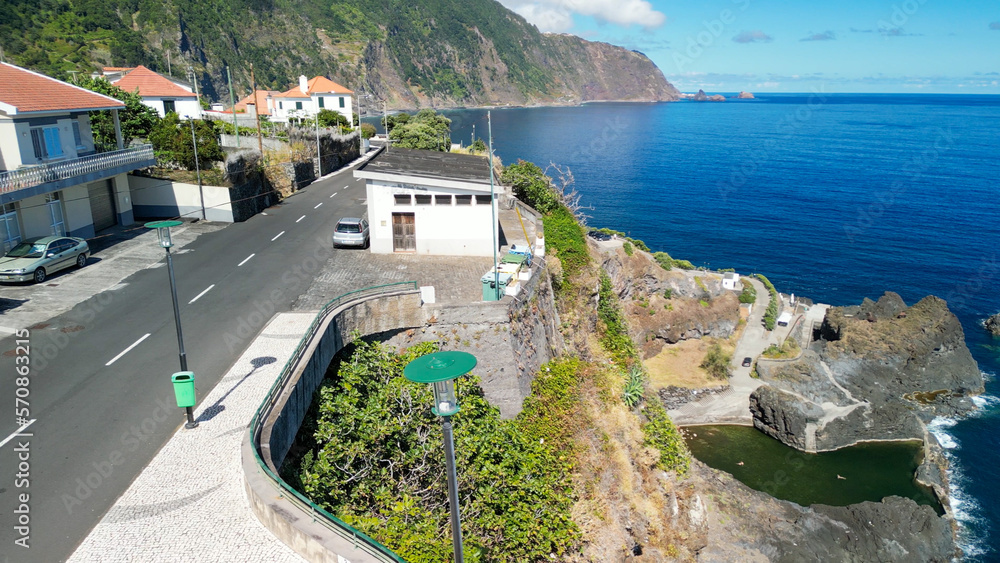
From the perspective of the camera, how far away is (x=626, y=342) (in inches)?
1419

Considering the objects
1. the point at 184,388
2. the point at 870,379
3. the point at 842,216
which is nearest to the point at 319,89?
the point at 842,216

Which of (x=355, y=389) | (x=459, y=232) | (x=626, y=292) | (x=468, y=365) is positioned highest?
(x=468, y=365)

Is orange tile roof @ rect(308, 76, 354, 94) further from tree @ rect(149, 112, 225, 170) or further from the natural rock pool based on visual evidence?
the natural rock pool

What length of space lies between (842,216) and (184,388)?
92862 mm

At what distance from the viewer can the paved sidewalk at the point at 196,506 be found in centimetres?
1099

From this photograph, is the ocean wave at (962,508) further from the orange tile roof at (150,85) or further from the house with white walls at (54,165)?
the orange tile roof at (150,85)

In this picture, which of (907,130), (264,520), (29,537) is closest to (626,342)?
(264,520)

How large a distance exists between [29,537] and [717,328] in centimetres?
4992

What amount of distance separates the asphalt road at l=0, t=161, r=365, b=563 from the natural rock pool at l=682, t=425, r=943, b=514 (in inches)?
1086

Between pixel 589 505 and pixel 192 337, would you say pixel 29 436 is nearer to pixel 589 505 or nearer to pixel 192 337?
pixel 192 337

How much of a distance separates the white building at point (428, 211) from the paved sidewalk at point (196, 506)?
1330 cm

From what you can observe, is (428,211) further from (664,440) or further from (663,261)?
(663,261)

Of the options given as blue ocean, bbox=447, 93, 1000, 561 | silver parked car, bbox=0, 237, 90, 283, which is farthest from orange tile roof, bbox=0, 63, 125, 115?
blue ocean, bbox=447, 93, 1000, 561

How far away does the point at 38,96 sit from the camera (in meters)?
30.6
